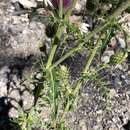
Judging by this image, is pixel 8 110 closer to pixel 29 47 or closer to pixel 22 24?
pixel 29 47

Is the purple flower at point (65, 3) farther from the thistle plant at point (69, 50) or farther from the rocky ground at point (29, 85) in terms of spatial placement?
the rocky ground at point (29, 85)

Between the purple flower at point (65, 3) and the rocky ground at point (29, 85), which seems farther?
the rocky ground at point (29, 85)

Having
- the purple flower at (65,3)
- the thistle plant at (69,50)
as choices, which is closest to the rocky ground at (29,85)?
the thistle plant at (69,50)

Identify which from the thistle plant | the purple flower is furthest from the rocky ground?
the purple flower

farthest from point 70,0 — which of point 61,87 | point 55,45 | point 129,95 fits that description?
point 129,95

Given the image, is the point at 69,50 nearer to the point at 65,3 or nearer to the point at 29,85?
the point at 65,3

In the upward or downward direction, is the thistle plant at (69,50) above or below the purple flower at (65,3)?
below

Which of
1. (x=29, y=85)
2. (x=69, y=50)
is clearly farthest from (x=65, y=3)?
(x=29, y=85)

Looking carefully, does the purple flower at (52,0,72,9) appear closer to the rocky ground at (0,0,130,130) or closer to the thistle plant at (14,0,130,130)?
the thistle plant at (14,0,130,130)
